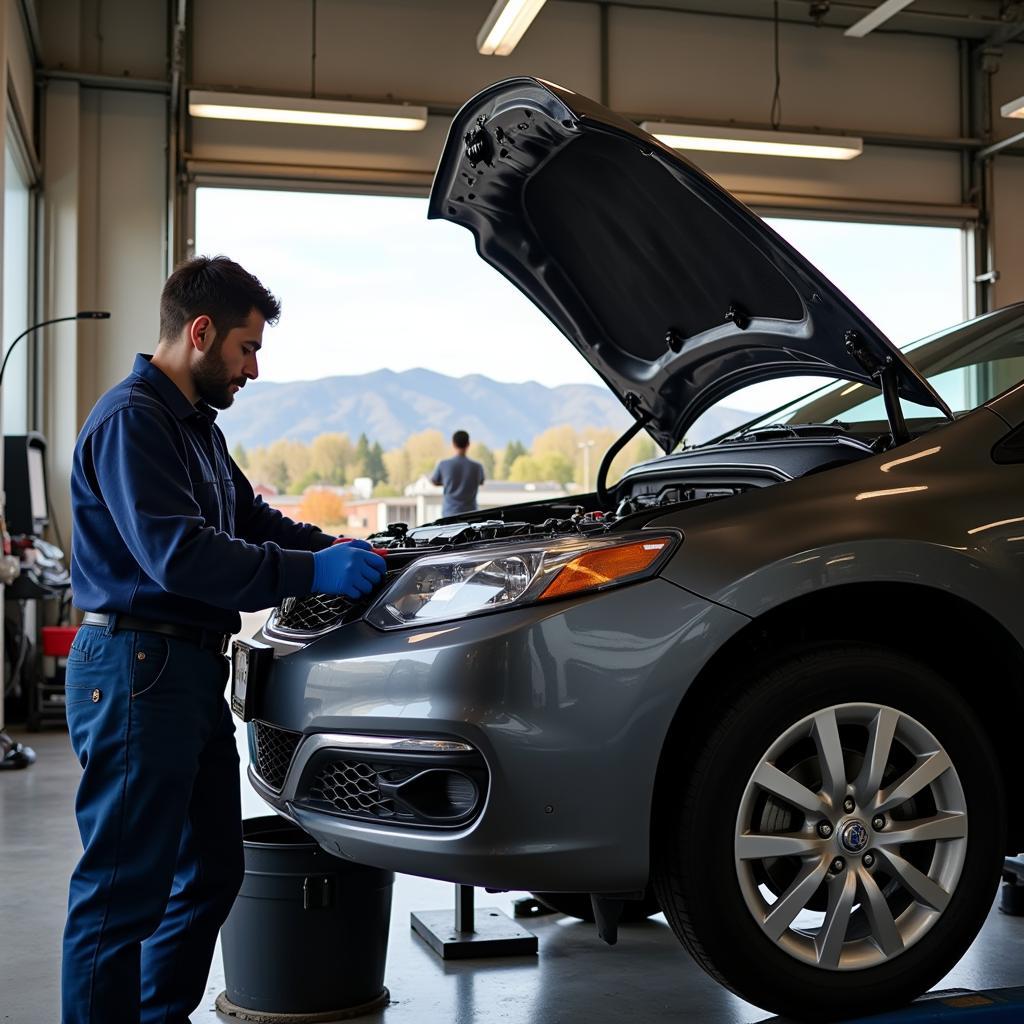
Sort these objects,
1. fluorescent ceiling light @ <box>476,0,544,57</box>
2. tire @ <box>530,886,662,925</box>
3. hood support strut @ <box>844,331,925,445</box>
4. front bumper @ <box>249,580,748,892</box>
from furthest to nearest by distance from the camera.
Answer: fluorescent ceiling light @ <box>476,0,544,57</box> → tire @ <box>530,886,662,925</box> → hood support strut @ <box>844,331,925,445</box> → front bumper @ <box>249,580,748,892</box>

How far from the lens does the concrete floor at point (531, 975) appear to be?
2.37 m

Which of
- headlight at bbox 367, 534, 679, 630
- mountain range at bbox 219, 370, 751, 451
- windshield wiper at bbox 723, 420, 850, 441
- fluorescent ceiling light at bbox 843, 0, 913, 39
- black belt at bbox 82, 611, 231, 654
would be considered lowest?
black belt at bbox 82, 611, 231, 654

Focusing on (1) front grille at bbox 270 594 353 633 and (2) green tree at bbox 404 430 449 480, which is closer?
(1) front grille at bbox 270 594 353 633

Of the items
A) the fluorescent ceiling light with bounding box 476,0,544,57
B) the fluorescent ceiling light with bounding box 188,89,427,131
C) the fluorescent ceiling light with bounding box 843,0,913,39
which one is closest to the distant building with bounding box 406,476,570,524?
the fluorescent ceiling light with bounding box 188,89,427,131

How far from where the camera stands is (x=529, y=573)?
189 centimetres

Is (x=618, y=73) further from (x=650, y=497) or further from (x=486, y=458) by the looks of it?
(x=650, y=497)

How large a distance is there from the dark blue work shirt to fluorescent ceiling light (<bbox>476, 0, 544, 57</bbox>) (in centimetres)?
540

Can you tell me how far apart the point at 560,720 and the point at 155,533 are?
0.66 m

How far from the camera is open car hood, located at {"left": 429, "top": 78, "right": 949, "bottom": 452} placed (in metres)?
2.15

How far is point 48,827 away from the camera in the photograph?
165 inches

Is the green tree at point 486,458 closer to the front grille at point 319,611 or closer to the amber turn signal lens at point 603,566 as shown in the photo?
the front grille at point 319,611

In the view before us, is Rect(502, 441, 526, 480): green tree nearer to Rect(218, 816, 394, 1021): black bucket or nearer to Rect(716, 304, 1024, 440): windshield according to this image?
Rect(716, 304, 1024, 440): windshield

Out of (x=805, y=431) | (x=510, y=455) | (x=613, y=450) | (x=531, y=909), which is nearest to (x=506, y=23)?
(x=510, y=455)


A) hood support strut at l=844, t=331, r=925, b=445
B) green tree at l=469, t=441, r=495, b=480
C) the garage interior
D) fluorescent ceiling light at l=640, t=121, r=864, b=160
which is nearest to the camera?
hood support strut at l=844, t=331, r=925, b=445
